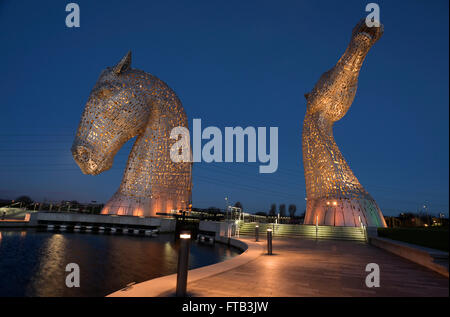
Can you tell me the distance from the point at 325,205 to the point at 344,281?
1432 cm

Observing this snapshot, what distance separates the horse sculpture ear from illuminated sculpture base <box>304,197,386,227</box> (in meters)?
15.8

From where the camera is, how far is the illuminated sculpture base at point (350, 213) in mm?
17250

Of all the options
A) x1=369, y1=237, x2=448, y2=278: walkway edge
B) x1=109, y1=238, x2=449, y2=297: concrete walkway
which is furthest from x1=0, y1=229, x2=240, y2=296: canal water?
x1=369, y1=237, x2=448, y2=278: walkway edge

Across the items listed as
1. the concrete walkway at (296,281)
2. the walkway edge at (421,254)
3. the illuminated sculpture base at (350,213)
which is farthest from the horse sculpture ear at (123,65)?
Answer: the walkway edge at (421,254)

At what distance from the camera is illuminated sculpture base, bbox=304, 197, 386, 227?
17250mm

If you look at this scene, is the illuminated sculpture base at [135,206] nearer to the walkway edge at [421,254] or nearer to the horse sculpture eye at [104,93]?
the horse sculpture eye at [104,93]

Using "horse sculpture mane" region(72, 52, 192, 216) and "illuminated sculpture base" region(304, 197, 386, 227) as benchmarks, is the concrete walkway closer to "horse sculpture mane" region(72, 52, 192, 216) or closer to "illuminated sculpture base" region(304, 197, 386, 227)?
"illuminated sculpture base" region(304, 197, 386, 227)

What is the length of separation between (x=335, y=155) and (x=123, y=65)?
1537 cm

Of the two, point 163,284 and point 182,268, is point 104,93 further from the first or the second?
point 182,268

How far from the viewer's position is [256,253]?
8.16 metres

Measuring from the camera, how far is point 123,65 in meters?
17.8

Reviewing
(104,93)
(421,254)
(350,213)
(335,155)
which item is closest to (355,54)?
(335,155)
